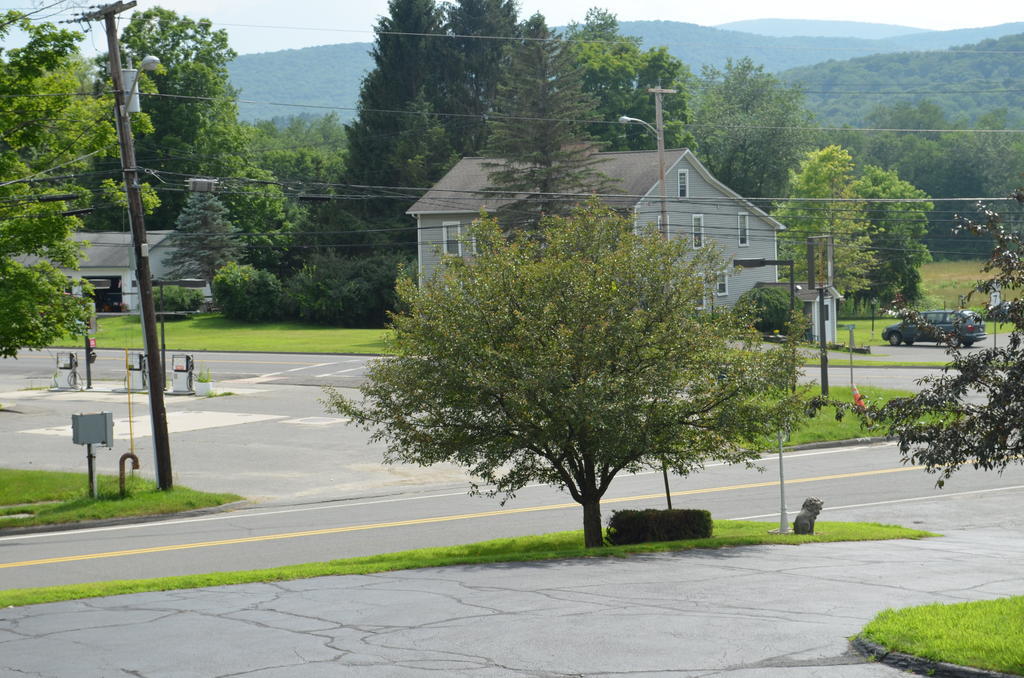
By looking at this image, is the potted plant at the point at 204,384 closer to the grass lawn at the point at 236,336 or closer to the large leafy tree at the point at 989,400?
the grass lawn at the point at 236,336

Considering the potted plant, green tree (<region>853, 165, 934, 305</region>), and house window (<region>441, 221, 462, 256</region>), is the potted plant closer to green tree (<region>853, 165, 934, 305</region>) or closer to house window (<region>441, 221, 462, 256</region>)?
house window (<region>441, 221, 462, 256</region>)

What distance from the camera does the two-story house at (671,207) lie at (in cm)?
6034

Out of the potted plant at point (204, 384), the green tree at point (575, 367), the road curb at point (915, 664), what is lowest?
the potted plant at point (204, 384)

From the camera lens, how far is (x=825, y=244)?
6406 centimetres

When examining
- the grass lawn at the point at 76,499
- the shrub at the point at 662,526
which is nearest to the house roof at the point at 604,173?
the grass lawn at the point at 76,499

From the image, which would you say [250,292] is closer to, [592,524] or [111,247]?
[111,247]

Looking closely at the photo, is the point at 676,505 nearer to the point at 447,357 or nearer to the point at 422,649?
the point at 447,357

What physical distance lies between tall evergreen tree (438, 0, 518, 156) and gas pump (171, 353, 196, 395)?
142 feet

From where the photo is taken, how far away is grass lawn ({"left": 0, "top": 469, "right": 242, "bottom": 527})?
23.0 metres

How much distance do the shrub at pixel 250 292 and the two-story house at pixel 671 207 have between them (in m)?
12.3

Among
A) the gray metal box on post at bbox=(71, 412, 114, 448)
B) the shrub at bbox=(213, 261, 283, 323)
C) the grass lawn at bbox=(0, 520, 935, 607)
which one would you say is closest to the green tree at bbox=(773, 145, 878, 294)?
the shrub at bbox=(213, 261, 283, 323)

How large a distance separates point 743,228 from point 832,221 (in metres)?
17.2

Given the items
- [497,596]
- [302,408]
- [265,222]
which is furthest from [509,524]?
[265,222]

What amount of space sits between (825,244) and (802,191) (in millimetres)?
23036
